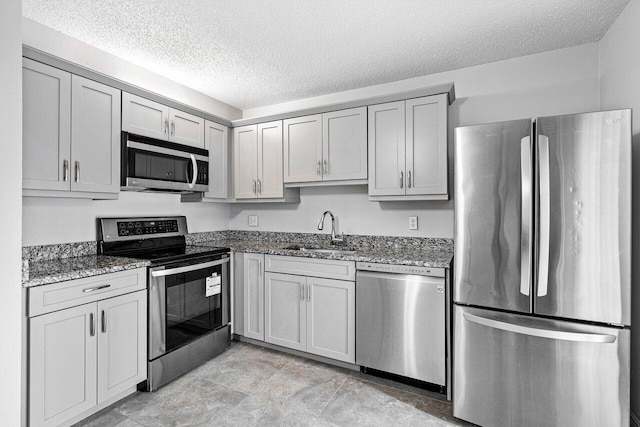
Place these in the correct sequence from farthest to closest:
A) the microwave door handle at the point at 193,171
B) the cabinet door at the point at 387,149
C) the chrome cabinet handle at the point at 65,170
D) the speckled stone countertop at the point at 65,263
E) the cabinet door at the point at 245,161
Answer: the cabinet door at the point at 245,161 → the microwave door handle at the point at 193,171 → the cabinet door at the point at 387,149 → the chrome cabinet handle at the point at 65,170 → the speckled stone countertop at the point at 65,263

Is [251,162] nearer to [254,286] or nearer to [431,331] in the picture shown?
[254,286]

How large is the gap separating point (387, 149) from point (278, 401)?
2.09 metres

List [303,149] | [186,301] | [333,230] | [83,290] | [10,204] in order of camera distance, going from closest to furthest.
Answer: [10,204] < [83,290] < [186,301] < [303,149] < [333,230]

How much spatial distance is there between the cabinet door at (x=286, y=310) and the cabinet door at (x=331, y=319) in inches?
2.8

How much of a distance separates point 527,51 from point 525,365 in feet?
7.47

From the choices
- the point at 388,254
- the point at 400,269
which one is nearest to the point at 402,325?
the point at 400,269

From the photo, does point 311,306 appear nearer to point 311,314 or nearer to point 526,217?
point 311,314

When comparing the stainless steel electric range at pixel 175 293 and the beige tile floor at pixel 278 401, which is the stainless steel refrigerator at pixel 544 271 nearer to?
the beige tile floor at pixel 278 401

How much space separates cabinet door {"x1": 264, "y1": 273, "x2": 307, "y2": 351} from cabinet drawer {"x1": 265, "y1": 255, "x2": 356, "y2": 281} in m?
0.06

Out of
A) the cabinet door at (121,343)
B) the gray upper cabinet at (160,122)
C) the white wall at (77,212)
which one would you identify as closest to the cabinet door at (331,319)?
Answer: the cabinet door at (121,343)

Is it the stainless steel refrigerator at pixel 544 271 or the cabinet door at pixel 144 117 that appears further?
the cabinet door at pixel 144 117

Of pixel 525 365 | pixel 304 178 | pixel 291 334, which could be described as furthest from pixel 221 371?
pixel 525 365

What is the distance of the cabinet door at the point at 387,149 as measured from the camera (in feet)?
8.73

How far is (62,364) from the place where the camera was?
1.77 m
